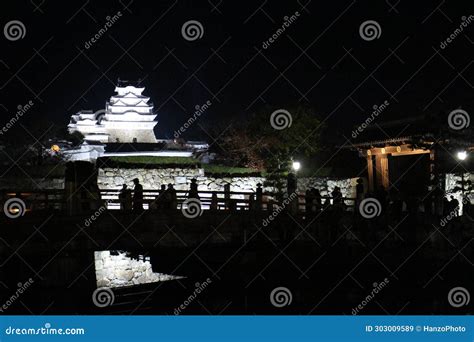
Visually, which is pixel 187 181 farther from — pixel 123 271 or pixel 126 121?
pixel 126 121

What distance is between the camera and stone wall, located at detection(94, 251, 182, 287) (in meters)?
17.3

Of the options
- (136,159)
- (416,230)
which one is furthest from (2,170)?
(416,230)

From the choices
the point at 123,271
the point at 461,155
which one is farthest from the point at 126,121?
the point at 461,155

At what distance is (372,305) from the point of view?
46.0ft

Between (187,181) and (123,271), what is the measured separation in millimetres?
11340

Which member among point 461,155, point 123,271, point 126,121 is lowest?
point 123,271

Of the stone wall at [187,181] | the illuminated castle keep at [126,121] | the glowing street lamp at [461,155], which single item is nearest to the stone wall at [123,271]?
the stone wall at [187,181]

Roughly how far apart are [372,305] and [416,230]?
2.89m

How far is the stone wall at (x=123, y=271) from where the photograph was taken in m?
17.3

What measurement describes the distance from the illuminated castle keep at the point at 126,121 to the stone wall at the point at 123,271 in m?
24.8

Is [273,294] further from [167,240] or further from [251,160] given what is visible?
[251,160]

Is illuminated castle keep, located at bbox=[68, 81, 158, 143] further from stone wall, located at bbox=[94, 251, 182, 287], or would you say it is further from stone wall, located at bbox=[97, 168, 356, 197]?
stone wall, located at bbox=[94, 251, 182, 287]

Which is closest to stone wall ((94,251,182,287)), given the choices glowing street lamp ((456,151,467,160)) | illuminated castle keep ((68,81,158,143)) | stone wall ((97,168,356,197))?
stone wall ((97,168,356,197))

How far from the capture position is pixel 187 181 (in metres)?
29.8
